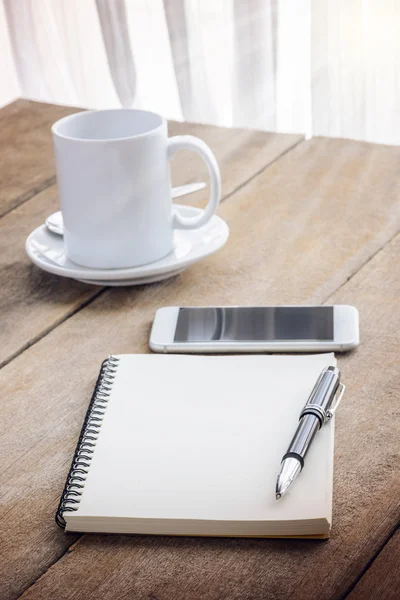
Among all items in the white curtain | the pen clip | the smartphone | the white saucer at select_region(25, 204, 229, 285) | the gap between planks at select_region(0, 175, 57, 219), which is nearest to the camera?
the pen clip

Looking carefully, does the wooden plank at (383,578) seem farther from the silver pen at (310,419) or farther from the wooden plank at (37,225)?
the wooden plank at (37,225)

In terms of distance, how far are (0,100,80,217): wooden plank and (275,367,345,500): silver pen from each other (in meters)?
0.62

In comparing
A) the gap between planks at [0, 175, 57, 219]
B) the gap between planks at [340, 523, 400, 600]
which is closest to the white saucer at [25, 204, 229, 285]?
the gap between planks at [0, 175, 57, 219]

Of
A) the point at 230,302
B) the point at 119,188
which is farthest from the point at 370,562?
the point at 119,188

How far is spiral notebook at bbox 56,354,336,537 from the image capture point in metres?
0.61

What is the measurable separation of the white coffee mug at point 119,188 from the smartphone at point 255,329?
0.10 meters

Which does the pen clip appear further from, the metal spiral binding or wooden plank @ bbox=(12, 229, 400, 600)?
the metal spiral binding

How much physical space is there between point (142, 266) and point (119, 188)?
98mm

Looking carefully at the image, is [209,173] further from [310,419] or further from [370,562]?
[370,562]

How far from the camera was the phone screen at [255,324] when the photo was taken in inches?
33.0

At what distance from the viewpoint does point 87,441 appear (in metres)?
0.69

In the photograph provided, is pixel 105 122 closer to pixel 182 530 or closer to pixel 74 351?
pixel 74 351

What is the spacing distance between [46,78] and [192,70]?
0.68 metres

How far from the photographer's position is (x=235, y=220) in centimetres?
111
